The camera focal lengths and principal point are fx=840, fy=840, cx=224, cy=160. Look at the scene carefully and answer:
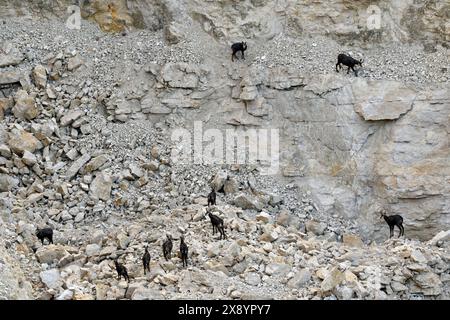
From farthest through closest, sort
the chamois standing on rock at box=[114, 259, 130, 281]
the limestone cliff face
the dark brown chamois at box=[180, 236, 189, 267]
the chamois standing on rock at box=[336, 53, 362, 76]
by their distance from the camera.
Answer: the limestone cliff face → the chamois standing on rock at box=[336, 53, 362, 76] → the dark brown chamois at box=[180, 236, 189, 267] → the chamois standing on rock at box=[114, 259, 130, 281]

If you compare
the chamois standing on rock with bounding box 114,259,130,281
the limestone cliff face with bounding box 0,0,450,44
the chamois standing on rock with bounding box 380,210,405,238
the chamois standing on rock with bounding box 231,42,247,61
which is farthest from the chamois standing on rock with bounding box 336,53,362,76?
the chamois standing on rock with bounding box 114,259,130,281

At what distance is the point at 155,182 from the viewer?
23.6 meters

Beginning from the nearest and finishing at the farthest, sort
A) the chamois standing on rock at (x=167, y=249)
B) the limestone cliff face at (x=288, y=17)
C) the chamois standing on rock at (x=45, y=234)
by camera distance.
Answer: the chamois standing on rock at (x=167, y=249)
the chamois standing on rock at (x=45, y=234)
the limestone cliff face at (x=288, y=17)

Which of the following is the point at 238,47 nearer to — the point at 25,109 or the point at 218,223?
the point at 25,109

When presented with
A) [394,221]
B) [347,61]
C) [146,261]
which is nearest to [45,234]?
[146,261]

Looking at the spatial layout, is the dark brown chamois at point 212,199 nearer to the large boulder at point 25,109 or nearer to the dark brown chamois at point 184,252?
the dark brown chamois at point 184,252

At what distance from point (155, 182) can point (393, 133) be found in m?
7.00

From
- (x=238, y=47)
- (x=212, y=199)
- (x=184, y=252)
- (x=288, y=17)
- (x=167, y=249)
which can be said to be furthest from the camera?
(x=288, y=17)

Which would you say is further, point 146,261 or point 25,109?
point 25,109

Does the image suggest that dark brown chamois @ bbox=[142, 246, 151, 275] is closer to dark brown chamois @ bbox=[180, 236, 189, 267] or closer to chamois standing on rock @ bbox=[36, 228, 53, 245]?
dark brown chamois @ bbox=[180, 236, 189, 267]

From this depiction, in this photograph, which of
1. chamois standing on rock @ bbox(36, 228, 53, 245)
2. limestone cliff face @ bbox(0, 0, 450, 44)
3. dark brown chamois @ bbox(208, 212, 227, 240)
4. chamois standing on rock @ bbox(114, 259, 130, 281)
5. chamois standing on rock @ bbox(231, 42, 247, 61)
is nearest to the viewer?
chamois standing on rock @ bbox(114, 259, 130, 281)

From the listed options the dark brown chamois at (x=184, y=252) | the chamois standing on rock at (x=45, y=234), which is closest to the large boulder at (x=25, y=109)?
the chamois standing on rock at (x=45, y=234)

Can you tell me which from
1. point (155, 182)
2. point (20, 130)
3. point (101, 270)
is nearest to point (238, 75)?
point (155, 182)

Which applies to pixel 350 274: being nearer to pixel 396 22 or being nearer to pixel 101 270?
pixel 101 270
